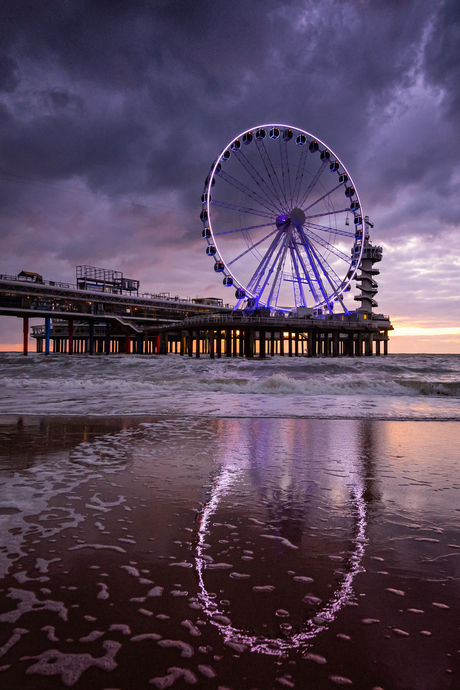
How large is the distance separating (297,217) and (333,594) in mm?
48396

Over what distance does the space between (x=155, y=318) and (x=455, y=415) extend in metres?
72.4

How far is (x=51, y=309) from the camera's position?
6112cm

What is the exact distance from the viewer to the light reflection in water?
205cm

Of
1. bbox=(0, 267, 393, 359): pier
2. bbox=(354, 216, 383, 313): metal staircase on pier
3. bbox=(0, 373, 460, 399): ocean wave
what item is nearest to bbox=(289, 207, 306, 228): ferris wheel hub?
bbox=(0, 267, 393, 359): pier

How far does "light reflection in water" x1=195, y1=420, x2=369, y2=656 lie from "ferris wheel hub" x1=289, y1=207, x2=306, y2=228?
44.7 m

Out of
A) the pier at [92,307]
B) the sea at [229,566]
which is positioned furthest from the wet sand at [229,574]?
the pier at [92,307]

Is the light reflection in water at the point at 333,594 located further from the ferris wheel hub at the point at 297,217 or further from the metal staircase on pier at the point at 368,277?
the metal staircase on pier at the point at 368,277

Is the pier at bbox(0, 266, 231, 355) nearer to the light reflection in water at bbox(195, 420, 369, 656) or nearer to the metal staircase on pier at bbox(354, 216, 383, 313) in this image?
the metal staircase on pier at bbox(354, 216, 383, 313)

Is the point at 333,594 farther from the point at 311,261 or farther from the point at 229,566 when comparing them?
the point at 311,261

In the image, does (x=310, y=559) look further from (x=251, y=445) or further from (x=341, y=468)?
(x=251, y=445)

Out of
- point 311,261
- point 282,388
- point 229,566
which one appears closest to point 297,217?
point 311,261

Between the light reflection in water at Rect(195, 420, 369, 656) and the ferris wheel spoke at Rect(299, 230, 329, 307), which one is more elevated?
the ferris wheel spoke at Rect(299, 230, 329, 307)

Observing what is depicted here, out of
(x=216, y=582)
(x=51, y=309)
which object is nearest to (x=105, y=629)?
(x=216, y=582)

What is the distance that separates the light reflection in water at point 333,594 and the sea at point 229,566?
12mm
